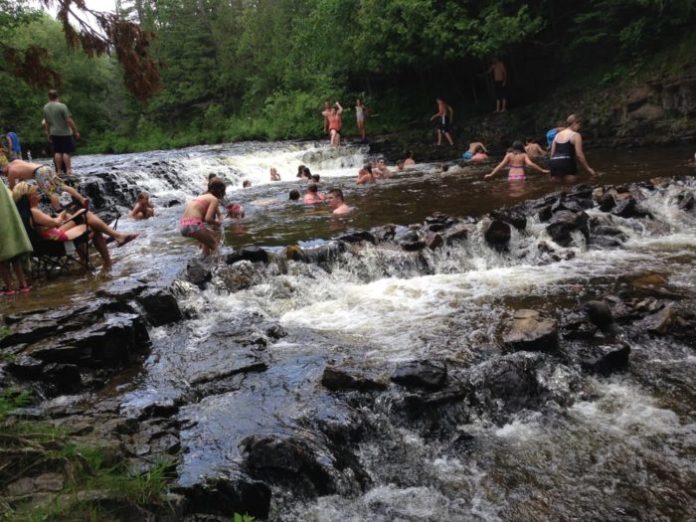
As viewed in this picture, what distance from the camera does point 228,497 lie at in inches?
135

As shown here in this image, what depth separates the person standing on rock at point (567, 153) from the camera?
1170 centimetres

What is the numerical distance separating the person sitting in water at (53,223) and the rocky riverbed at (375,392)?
1574 mm

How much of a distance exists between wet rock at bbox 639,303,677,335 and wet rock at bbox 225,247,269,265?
4966mm

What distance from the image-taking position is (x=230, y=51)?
41.4 m

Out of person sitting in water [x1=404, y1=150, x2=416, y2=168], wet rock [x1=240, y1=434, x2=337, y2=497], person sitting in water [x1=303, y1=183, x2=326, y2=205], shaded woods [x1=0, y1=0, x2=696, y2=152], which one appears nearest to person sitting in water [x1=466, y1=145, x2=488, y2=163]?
person sitting in water [x1=404, y1=150, x2=416, y2=168]

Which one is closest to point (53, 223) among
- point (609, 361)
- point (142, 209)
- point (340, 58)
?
point (142, 209)

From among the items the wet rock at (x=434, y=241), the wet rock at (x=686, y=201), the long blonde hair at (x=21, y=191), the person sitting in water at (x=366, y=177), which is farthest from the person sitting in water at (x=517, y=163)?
the long blonde hair at (x=21, y=191)

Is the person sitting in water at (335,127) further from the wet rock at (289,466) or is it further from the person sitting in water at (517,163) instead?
the wet rock at (289,466)

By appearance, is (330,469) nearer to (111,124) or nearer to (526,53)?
(526,53)

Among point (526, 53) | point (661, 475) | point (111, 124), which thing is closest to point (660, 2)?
point (526, 53)

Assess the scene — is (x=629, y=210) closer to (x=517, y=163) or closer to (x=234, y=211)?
(x=517, y=163)

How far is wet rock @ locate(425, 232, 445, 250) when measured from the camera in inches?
330

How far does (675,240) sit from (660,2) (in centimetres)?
1118

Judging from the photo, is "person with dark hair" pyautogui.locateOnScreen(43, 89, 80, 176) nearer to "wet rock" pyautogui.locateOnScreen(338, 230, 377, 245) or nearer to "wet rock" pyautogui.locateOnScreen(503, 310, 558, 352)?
"wet rock" pyautogui.locateOnScreen(338, 230, 377, 245)
